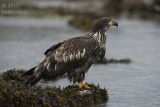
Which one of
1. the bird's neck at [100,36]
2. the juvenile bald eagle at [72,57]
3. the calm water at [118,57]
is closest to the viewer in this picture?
the juvenile bald eagle at [72,57]

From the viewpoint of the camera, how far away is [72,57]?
8914 mm

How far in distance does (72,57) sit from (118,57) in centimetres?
760

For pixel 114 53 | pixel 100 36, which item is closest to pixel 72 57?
pixel 100 36

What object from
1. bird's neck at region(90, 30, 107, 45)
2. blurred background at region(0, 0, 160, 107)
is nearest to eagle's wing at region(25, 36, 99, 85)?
bird's neck at region(90, 30, 107, 45)

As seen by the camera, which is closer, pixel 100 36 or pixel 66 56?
pixel 66 56

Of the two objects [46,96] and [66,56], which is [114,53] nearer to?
[66,56]

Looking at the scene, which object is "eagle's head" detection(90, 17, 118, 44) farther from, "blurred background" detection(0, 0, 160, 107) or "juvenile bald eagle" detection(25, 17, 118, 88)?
"blurred background" detection(0, 0, 160, 107)

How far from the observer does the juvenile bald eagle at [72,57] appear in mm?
8773

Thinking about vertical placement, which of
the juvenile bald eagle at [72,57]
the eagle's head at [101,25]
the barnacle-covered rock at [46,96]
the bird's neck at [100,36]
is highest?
the eagle's head at [101,25]

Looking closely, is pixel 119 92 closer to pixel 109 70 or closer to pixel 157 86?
pixel 157 86

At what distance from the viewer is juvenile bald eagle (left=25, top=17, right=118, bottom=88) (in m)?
8.77

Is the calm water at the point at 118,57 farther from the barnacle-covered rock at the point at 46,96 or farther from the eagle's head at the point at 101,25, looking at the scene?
the eagle's head at the point at 101,25

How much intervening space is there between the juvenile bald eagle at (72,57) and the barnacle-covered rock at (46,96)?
30cm

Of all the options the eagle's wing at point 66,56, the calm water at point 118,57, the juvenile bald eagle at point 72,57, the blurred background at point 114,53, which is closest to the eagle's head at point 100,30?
the juvenile bald eagle at point 72,57
